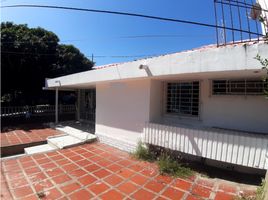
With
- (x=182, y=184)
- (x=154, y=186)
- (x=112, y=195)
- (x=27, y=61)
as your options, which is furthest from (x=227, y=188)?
(x=27, y=61)

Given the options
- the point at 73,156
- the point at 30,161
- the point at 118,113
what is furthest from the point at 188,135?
the point at 30,161

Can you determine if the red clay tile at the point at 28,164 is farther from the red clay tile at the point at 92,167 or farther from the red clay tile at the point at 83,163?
the red clay tile at the point at 92,167

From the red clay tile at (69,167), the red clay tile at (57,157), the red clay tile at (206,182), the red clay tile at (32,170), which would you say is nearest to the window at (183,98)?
the red clay tile at (206,182)

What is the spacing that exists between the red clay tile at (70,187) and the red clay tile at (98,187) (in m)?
0.30

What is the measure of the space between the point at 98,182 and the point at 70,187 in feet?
2.01

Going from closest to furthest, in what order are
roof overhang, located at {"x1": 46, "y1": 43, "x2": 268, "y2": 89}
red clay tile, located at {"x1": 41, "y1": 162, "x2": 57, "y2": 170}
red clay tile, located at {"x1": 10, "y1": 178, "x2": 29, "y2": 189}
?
roof overhang, located at {"x1": 46, "y1": 43, "x2": 268, "y2": 89}
red clay tile, located at {"x1": 10, "y1": 178, "x2": 29, "y2": 189}
red clay tile, located at {"x1": 41, "y1": 162, "x2": 57, "y2": 170}

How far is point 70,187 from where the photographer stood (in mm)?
3760

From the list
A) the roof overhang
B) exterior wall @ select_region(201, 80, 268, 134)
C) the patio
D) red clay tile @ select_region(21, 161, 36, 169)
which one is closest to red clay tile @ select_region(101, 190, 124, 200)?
red clay tile @ select_region(21, 161, 36, 169)

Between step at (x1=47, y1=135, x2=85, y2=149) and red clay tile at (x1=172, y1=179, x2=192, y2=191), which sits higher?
step at (x1=47, y1=135, x2=85, y2=149)

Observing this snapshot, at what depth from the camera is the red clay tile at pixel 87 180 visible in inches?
155

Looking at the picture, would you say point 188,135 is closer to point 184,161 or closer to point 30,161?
point 184,161

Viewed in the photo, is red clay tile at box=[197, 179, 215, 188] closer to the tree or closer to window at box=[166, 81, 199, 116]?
window at box=[166, 81, 199, 116]

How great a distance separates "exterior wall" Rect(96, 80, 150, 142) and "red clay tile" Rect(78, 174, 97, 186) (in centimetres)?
203

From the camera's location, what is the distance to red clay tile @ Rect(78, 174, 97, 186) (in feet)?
12.9
